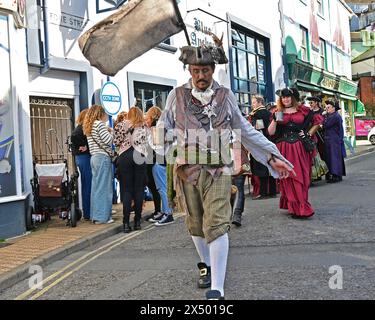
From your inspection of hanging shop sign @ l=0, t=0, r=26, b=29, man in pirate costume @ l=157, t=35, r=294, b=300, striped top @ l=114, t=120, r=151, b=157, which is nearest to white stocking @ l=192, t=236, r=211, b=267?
man in pirate costume @ l=157, t=35, r=294, b=300

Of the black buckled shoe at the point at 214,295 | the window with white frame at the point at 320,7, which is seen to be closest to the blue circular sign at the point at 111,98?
the black buckled shoe at the point at 214,295

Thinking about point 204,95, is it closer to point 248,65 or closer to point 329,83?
point 248,65

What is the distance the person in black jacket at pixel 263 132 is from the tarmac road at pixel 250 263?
162cm

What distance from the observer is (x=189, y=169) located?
13.8 ft

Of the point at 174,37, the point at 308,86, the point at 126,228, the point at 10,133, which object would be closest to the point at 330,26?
→ the point at 308,86

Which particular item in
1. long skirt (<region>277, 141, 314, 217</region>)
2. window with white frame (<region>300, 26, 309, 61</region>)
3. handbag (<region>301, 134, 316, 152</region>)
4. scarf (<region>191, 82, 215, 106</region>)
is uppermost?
window with white frame (<region>300, 26, 309, 61</region>)

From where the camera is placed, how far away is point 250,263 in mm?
5312

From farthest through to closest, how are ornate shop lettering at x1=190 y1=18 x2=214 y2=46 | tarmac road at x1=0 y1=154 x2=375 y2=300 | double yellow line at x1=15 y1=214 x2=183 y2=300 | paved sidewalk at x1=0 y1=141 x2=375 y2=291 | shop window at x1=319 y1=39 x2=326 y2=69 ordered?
shop window at x1=319 y1=39 x2=326 y2=69, ornate shop lettering at x1=190 y1=18 x2=214 y2=46, paved sidewalk at x1=0 y1=141 x2=375 y2=291, double yellow line at x1=15 y1=214 x2=183 y2=300, tarmac road at x1=0 y1=154 x2=375 y2=300

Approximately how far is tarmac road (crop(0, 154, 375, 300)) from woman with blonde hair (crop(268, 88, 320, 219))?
0.24 meters

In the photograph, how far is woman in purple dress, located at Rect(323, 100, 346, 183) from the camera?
39.5 feet

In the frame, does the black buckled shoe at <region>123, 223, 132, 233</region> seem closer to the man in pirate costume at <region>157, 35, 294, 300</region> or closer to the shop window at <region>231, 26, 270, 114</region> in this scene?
the man in pirate costume at <region>157, 35, 294, 300</region>

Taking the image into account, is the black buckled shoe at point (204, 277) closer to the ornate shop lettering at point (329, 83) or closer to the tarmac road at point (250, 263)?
the tarmac road at point (250, 263)
